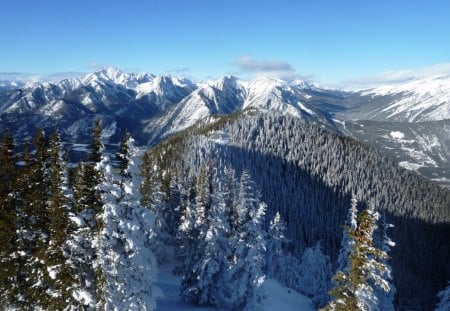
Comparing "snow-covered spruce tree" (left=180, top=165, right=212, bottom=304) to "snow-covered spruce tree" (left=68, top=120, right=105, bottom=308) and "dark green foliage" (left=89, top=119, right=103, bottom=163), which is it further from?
"dark green foliage" (left=89, top=119, right=103, bottom=163)

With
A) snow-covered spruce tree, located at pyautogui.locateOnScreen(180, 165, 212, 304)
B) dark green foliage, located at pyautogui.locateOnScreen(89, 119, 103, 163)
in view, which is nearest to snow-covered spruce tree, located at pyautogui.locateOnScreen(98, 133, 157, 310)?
dark green foliage, located at pyautogui.locateOnScreen(89, 119, 103, 163)

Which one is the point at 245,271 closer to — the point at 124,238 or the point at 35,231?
the point at 124,238

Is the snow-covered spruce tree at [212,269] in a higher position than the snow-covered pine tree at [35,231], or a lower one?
lower

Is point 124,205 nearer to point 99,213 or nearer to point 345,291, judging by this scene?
point 99,213

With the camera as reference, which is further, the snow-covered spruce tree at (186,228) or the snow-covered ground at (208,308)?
the snow-covered spruce tree at (186,228)

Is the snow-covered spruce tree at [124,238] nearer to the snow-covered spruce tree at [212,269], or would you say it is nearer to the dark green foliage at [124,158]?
the dark green foliage at [124,158]

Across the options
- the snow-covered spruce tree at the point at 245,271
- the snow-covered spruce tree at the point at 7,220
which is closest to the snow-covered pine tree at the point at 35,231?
the snow-covered spruce tree at the point at 7,220

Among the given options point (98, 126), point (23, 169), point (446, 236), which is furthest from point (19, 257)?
point (446, 236)
